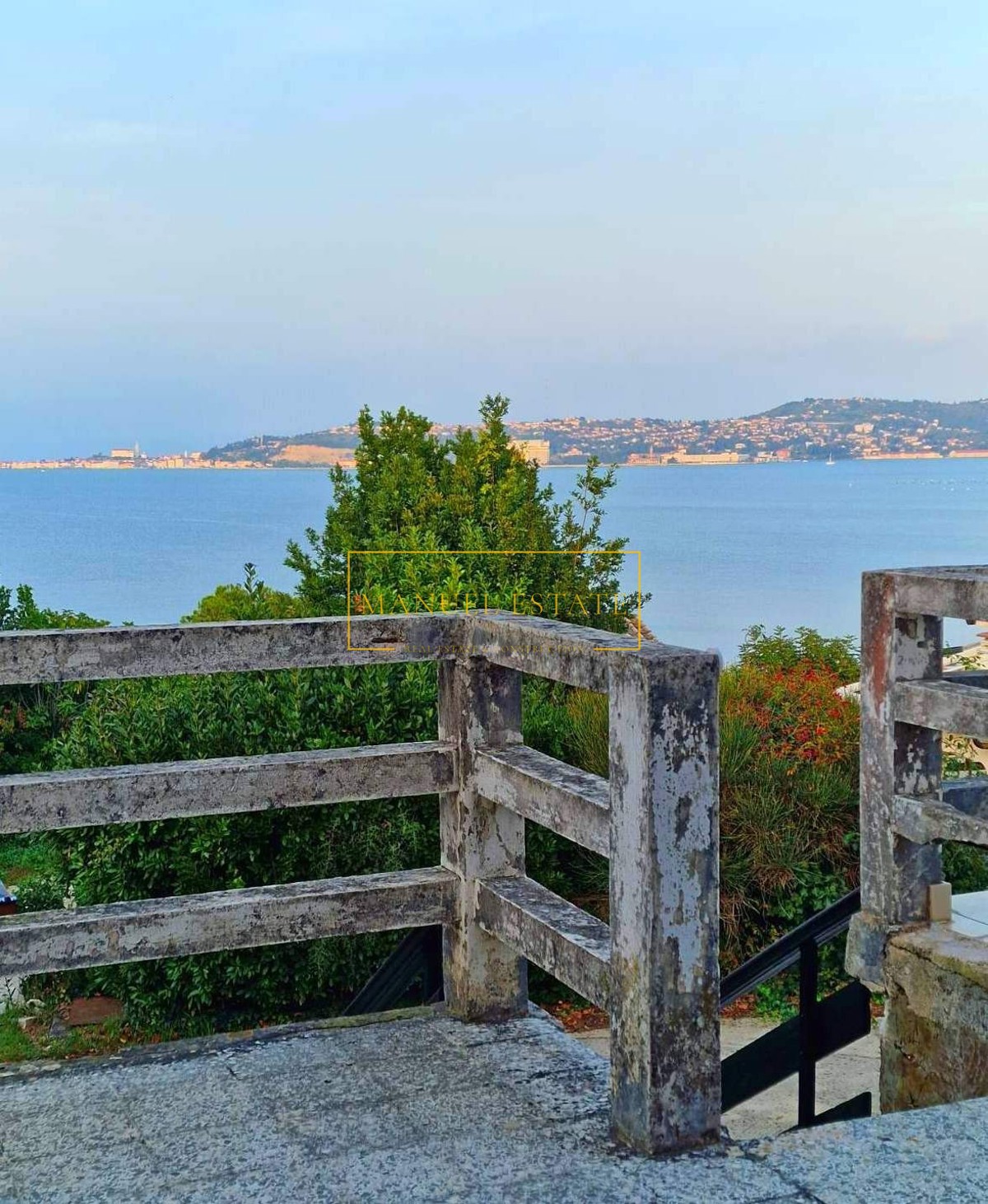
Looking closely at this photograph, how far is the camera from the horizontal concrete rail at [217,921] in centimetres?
366

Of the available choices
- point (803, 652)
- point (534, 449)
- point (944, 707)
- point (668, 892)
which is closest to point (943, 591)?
point (944, 707)

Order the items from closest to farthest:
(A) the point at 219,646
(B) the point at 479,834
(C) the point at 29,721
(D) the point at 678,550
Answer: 1. (A) the point at 219,646
2. (B) the point at 479,834
3. (C) the point at 29,721
4. (D) the point at 678,550

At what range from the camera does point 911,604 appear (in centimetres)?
489

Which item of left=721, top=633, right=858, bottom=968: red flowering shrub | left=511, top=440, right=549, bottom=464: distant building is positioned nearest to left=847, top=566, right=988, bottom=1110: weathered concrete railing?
left=721, top=633, right=858, bottom=968: red flowering shrub

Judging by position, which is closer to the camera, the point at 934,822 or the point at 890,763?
the point at 934,822

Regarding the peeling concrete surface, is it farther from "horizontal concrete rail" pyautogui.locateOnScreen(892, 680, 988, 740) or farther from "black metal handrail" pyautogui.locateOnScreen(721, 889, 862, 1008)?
"horizontal concrete rail" pyautogui.locateOnScreen(892, 680, 988, 740)

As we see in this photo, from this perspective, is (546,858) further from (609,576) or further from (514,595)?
(609,576)

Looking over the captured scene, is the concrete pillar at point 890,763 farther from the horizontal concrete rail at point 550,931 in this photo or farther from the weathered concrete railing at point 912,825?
the horizontal concrete rail at point 550,931

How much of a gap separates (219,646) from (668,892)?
140cm

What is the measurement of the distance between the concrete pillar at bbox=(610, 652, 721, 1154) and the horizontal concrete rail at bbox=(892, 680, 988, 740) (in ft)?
6.18

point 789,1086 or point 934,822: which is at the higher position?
point 934,822

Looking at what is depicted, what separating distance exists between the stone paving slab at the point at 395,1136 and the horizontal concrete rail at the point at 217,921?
0.31 meters

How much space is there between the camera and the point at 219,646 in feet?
12.2

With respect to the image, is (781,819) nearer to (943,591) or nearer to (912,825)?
(912,825)
